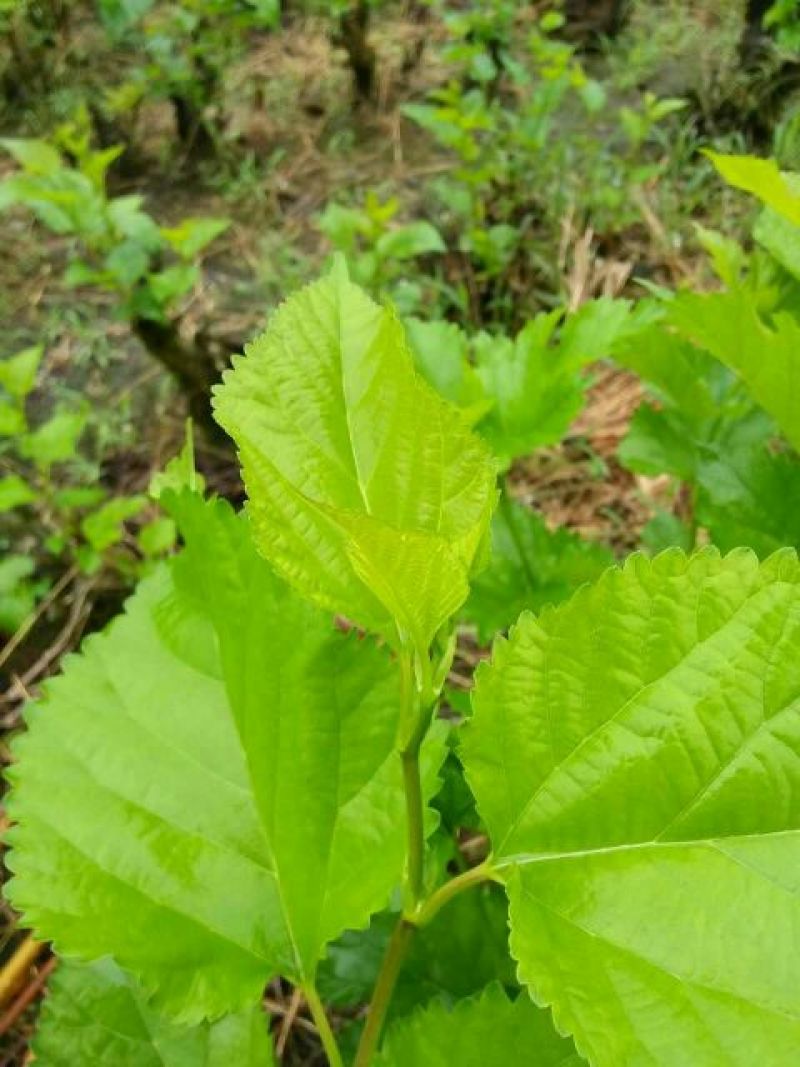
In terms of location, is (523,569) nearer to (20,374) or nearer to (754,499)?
(754,499)

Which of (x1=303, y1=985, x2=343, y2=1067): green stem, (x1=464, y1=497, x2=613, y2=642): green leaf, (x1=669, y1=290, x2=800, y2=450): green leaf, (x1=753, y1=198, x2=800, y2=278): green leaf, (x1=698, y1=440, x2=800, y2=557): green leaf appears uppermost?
(x1=753, y1=198, x2=800, y2=278): green leaf

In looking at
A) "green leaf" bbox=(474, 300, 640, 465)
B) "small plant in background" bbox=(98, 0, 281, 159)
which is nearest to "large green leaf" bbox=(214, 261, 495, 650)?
"green leaf" bbox=(474, 300, 640, 465)

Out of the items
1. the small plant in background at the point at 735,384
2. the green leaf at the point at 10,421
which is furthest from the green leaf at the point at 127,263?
the small plant in background at the point at 735,384

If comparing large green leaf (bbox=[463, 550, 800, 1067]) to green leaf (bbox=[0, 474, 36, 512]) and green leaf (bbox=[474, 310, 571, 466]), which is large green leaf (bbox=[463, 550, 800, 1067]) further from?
green leaf (bbox=[0, 474, 36, 512])

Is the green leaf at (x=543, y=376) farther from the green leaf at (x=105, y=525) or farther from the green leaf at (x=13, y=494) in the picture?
the green leaf at (x=13, y=494)

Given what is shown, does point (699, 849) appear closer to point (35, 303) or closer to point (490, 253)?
point (490, 253)

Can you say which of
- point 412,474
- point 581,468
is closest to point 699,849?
point 412,474
